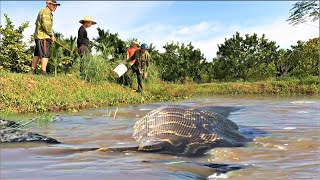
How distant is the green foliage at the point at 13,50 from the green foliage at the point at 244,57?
413 inches

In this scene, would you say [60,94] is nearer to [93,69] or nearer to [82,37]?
[93,69]

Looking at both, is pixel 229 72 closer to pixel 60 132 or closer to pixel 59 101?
pixel 59 101

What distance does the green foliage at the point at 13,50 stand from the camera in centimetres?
1288

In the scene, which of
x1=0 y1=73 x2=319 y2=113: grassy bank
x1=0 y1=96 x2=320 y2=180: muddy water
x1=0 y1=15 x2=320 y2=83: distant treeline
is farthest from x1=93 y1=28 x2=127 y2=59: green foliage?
x1=0 y1=96 x2=320 y2=180: muddy water

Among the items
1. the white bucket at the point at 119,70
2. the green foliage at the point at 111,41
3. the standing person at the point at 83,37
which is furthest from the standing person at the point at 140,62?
the green foliage at the point at 111,41

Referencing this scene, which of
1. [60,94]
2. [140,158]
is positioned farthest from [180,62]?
[140,158]

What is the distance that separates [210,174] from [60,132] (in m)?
2.53

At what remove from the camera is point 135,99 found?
10.2 m

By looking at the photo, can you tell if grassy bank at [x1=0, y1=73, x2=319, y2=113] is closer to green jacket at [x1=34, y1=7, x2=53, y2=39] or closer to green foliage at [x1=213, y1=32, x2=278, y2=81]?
green jacket at [x1=34, y1=7, x2=53, y2=39]

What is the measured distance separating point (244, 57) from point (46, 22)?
526 inches

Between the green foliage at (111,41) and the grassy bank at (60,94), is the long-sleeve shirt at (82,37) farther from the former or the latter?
the green foliage at (111,41)

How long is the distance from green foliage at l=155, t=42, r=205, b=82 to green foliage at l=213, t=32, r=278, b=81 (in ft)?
3.09

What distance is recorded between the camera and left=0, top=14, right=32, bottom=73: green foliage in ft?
42.3

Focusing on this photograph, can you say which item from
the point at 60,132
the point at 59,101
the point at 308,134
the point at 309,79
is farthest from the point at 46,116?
the point at 309,79
